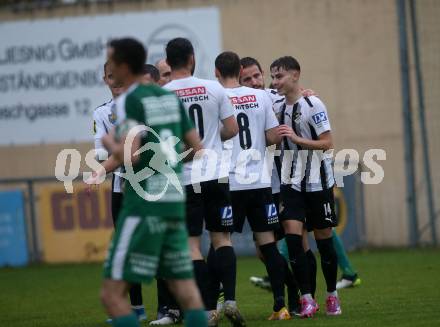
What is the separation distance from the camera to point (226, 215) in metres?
8.71

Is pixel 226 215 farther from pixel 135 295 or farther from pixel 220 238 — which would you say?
pixel 135 295

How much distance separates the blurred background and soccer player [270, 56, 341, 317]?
8943mm

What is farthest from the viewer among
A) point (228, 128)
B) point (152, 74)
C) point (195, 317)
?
point (152, 74)

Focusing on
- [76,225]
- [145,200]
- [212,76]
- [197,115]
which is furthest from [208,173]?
[212,76]

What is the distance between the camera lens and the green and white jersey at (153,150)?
6.33 meters

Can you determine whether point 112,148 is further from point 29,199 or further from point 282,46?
point 282,46

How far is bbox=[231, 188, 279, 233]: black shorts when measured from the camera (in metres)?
9.44

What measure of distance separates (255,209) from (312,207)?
2.28 feet

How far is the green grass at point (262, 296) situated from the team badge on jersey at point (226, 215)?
1.00 metres

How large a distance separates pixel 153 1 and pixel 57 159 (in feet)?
12.6

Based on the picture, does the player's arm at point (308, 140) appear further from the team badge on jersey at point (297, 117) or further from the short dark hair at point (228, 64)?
the short dark hair at point (228, 64)

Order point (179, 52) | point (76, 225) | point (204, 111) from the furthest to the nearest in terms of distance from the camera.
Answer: point (76, 225), point (204, 111), point (179, 52)

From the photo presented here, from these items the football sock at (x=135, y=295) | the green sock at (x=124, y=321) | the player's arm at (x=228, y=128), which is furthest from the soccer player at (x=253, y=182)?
the green sock at (x=124, y=321)

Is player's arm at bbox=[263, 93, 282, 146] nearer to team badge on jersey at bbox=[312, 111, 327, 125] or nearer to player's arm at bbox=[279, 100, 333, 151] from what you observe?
player's arm at bbox=[279, 100, 333, 151]
